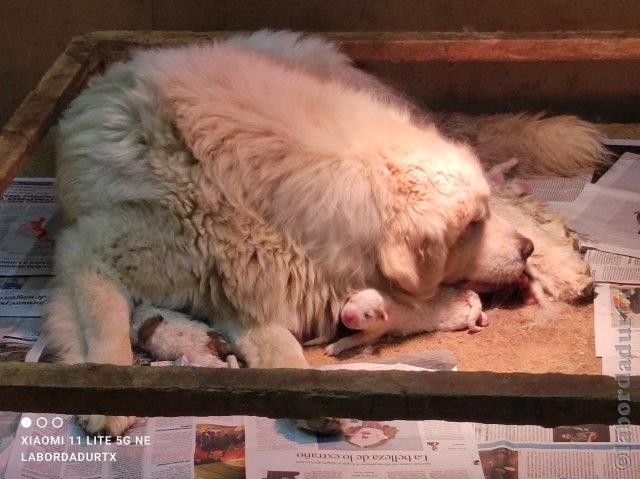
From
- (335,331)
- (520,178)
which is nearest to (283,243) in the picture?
(335,331)

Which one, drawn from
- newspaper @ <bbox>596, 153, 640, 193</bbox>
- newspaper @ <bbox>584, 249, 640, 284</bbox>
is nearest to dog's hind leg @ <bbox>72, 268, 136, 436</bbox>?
newspaper @ <bbox>584, 249, 640, 284</bbox>

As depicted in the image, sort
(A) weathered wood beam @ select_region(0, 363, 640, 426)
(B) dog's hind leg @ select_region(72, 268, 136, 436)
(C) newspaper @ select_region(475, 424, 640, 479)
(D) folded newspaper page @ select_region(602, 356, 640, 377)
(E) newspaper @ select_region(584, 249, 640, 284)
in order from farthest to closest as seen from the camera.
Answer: (E) newspaper @ select_region(584, 249, 640, 284), (D) folded newspaper page @ select_region(602, 356, 640, 377), (B) dog's hind leg @ select_region(72, 268, 136, 436), (C) newspaper @ select_region(475, 424, 640, 479), (A) weathered wood beam @ select_region(0, 363, 640, 426)

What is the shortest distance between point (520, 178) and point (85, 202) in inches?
55.6

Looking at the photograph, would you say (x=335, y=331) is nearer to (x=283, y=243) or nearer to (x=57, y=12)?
(x=283, y=243)

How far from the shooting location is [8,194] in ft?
9.13

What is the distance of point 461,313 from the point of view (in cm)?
222

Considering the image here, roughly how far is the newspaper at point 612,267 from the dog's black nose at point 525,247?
0.24 metres

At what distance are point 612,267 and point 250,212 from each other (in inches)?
41.6

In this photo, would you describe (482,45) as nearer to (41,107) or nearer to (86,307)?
(41,107)

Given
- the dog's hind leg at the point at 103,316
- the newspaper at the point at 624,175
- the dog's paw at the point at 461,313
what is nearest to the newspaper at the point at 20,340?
the dog's hind leg at the point at 103,316

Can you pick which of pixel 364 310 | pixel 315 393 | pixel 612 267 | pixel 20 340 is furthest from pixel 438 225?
pixel 20 340

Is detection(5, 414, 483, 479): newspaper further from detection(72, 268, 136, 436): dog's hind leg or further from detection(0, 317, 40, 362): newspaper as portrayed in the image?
detection(0, 317, 40, 362): newspaper

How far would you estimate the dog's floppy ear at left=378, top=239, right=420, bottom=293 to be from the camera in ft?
6.63

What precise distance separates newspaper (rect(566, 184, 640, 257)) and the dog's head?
418 millimetres
